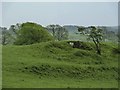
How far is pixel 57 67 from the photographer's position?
109ft

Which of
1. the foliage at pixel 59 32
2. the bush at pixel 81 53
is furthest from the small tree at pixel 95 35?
the foliage at pixel 59 32

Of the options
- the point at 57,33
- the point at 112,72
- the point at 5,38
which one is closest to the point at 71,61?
the point at 112,72

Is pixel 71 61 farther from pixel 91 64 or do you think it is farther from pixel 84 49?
pixel 84 49

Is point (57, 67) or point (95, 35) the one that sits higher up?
point (95, 35)

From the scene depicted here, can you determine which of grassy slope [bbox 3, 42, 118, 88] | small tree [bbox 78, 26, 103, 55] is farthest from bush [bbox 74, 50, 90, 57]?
small tree [bbox 78, 26, 103, 55]

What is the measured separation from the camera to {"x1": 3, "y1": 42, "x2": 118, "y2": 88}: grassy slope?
28.3 meters

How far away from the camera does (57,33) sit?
106000mm

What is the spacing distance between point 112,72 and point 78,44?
947 cm

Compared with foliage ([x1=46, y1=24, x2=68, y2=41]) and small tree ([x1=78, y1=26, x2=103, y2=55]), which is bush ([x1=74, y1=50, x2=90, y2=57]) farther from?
foliage ([x1=46, y1=24, x2=68, y2=41])

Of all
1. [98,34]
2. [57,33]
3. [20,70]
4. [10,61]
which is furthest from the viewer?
[57,33]

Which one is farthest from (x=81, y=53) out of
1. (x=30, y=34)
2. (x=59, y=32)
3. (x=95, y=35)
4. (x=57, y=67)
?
(x=59, y=32)

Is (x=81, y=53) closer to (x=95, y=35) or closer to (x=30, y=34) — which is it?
(x=95, y=35)

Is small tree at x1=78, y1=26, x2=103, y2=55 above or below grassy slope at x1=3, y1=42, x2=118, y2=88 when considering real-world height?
above

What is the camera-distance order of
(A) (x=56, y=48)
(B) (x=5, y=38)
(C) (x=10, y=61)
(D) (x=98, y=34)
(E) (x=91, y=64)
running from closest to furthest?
(C) (x=10, y=61), (E) (x=91, y=64), (A) (x=56, y=48), (D) (x=98, y=34), (B) (x=5, y=38)
